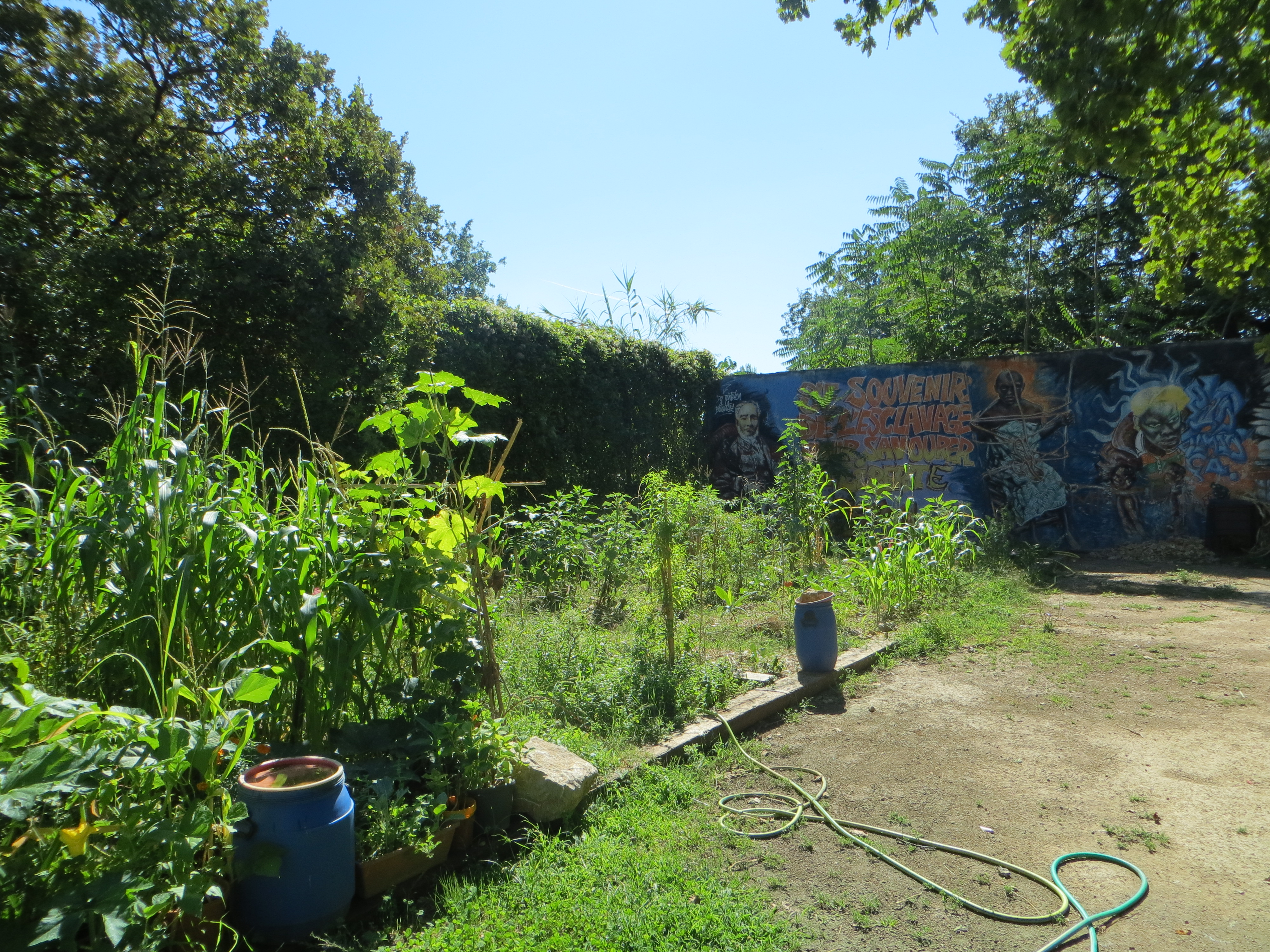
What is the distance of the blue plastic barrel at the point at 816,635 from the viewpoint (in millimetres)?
4977

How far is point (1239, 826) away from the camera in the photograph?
3.14m

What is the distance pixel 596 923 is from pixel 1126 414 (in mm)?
10760

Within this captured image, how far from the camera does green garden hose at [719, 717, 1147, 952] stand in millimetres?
2547

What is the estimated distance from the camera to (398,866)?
8.59 ft

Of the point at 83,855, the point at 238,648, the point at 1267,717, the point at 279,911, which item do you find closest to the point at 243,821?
the point at 279,911

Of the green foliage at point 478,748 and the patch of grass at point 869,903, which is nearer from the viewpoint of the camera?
the patch of grass at point 869,903

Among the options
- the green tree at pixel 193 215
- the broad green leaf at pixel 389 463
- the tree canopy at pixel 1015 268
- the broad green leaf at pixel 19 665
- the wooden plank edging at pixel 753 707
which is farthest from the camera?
the tree canopy at pixel 1015 268

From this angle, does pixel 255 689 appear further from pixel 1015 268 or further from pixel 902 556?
pixel 1015 268

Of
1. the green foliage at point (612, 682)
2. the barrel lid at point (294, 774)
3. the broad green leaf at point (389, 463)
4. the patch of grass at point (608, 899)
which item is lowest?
the patch of grass at point (608, 899)

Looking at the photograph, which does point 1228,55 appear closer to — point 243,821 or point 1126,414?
point 243,821

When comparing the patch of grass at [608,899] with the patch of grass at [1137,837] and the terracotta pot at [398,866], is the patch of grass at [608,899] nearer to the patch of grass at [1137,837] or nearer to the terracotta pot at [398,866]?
the terracotta pot at [398,866]

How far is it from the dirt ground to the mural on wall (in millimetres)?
4690

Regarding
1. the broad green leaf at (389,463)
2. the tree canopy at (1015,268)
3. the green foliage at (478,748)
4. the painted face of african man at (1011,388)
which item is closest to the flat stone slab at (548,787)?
the green foliage at (478,748)

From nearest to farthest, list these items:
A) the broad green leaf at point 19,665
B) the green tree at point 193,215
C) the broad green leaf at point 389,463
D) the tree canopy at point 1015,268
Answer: the broad green leaf at point 19,665
the broad green leaf at point 389,463
the green tree at point 193,215
the tree canopy at point 1015,268
